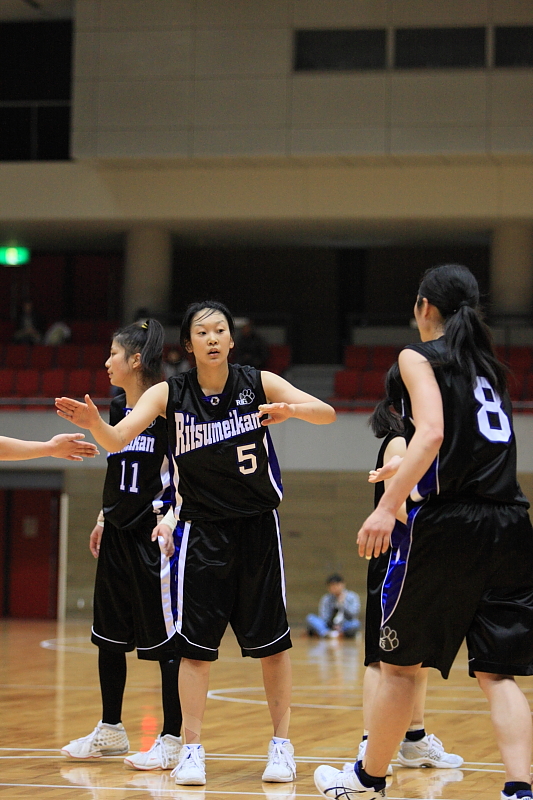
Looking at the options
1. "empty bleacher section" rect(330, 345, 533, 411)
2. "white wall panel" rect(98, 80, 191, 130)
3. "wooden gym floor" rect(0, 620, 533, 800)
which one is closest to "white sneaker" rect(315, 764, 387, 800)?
"wooden gym floor" rect(0, 620, 533, 800)

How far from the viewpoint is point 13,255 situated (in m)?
18.5

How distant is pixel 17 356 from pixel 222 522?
1326cm

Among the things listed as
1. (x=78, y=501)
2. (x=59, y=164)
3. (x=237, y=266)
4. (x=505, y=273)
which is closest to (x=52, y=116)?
(x=59, y=164)

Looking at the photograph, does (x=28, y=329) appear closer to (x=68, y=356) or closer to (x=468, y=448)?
(x=68, y=356)

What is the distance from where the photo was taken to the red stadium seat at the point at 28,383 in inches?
636

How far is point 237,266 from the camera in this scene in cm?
2002

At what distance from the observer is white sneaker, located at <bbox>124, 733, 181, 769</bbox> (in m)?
4.45

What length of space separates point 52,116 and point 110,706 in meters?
13.9

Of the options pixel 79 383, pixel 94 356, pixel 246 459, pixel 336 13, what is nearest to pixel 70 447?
pixel 246 459

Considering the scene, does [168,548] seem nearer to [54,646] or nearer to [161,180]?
[54,646]

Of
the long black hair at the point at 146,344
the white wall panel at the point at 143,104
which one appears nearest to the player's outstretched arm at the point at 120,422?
the long black hair at the point at 146,344

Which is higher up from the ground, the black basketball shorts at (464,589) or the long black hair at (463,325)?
the long black hair at (463,325)

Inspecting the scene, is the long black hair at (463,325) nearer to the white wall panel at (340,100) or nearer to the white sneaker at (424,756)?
the white sneaker at (424,756)

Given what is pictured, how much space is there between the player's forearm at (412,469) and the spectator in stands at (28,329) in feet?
48.7
